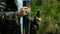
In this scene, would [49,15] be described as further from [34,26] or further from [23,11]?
[23,11]

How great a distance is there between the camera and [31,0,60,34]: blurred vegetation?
4324 mm

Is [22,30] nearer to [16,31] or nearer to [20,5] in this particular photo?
[16,31]

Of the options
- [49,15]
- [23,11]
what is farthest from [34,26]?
[49,15]

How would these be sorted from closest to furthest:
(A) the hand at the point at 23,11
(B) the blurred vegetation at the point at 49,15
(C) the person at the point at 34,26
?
(A) the hand at the point at 23,11 → (C) the person at the point at 34,26 → (B) the blurred vegetation at the point at 49,15

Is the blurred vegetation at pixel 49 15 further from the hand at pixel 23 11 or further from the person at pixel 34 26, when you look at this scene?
the hand at pixel 23 11

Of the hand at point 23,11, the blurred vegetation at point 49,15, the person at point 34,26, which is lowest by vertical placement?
the blurred vegetation at point 49,15

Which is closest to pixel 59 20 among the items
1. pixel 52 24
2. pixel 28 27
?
pixel 52 24

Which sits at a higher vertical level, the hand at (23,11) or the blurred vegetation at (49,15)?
the hand at (23,11)

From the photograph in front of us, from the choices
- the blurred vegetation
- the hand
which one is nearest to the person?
the hand

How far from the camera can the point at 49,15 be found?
439cm

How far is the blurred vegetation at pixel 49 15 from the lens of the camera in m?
4.32

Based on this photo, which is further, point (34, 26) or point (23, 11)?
point (34, 26)

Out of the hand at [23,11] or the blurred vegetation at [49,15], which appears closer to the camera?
the hand at [23,11]

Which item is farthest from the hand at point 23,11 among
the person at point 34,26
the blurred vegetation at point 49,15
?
the blurred vegetation at point 49,15
